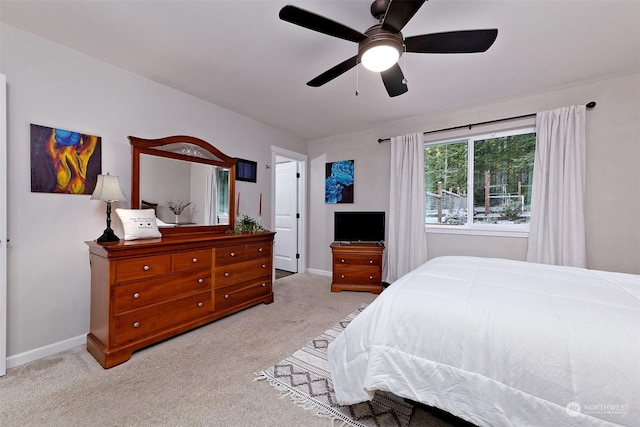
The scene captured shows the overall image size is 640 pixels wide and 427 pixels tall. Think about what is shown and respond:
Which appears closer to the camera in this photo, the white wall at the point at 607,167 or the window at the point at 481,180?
the white wall at the point at 607,167

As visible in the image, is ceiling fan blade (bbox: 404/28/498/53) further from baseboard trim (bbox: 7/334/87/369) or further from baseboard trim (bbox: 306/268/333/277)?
baseboard trim (bbox: 306/268/333/277)

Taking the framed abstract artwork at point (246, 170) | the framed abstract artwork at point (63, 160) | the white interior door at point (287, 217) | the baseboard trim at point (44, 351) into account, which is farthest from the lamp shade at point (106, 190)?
the white interior door at point (287, 217)

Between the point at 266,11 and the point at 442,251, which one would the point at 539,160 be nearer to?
the point at 442,251

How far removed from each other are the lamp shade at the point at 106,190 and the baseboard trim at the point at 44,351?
1.23 metres

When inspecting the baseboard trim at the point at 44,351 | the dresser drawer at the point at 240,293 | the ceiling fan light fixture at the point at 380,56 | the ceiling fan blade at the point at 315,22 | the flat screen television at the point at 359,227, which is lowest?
the baseboard trim at the point at 44,351

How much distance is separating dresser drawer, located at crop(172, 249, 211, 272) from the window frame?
2.83 meters

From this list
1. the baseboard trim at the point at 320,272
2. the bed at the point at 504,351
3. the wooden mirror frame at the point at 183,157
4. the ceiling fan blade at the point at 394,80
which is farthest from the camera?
the baseboard trim at the point at 320,272

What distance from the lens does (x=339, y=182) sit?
4.46m

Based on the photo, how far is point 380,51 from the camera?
1513mm

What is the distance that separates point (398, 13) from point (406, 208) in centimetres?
267

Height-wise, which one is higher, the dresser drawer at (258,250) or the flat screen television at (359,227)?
the flat screen television at (359,227)

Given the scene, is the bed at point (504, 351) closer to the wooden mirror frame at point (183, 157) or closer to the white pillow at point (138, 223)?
the white pillow at point (138, 223)

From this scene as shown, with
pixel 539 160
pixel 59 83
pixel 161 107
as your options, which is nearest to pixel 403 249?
pixel 539 160

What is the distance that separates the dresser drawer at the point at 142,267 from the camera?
1.98 m
